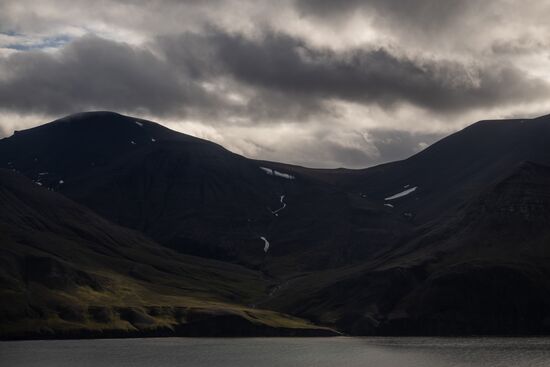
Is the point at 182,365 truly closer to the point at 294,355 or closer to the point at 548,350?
the point at 294,355

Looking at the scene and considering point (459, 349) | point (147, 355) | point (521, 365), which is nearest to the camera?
point (521, 365)

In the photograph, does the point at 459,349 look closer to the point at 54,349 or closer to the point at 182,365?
the point at 182,365

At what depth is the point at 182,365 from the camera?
6314 inches

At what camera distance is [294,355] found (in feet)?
604

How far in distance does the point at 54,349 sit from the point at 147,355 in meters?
30.9

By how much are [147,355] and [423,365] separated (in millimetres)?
66660

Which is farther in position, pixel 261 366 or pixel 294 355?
pixel 294 355

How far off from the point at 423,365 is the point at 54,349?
97407 mm

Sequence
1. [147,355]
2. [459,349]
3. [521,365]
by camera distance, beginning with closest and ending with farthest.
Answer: [521,365]
[147,355]
[459,349]

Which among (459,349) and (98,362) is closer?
(98,362)

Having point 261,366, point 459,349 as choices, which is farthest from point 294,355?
point 459,349

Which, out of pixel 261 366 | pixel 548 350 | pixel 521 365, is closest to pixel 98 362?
pixel 261 366

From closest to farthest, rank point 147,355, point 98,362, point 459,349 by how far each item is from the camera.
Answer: point 98,362 < point 147,355 < point 459,349

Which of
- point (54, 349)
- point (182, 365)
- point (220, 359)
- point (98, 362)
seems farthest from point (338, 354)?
point (54, 349)
